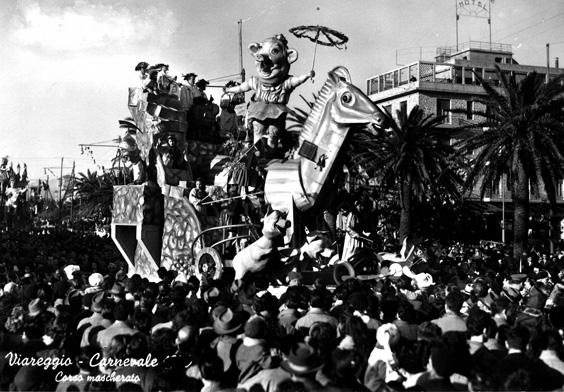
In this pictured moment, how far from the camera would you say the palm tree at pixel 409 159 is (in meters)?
25.2

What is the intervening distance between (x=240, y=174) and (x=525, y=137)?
10291 mm

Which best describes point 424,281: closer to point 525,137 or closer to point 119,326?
point 119,326

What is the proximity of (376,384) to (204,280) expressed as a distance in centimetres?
666

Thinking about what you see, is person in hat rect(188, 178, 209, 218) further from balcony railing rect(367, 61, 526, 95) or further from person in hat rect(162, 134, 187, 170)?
balcony railing rect(367, 61, 526, 95)

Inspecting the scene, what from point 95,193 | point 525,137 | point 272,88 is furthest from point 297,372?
point 95,193

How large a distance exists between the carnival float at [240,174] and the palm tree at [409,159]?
19.6ft

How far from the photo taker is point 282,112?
1831 cm

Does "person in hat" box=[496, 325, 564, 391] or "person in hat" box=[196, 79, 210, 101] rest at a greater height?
"person in hat" box=[196, 79, 210, 101]

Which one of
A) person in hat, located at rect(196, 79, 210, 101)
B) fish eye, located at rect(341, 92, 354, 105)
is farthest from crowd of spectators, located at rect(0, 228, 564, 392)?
person in hat, located at rect(196, 79, 210, 101)

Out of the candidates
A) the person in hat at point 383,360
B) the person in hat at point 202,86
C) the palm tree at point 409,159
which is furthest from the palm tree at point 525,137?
the person in hat at point 383,360

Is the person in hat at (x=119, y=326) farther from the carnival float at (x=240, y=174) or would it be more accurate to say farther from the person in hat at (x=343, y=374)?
the carnival float at (x=240, y=174)

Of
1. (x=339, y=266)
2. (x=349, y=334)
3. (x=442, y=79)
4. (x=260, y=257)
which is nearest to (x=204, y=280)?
(x=260, y=257)

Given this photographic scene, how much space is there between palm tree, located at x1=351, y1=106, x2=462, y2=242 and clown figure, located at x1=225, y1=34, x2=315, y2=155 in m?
7.26

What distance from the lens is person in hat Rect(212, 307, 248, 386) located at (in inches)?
250
